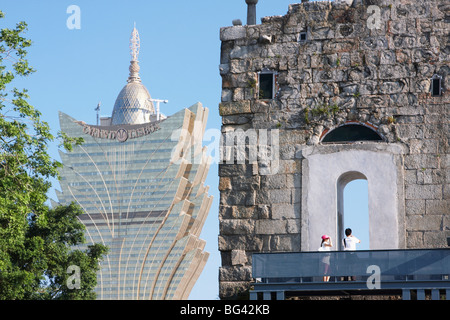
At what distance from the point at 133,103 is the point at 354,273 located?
15849cm

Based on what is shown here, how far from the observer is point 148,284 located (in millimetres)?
143000

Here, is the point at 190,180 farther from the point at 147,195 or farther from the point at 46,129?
the point at 46,129

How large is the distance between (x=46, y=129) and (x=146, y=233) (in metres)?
121

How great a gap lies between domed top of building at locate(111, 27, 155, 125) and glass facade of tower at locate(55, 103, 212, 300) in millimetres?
20797

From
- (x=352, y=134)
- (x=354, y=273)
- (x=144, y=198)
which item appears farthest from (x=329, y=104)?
(x=144, y=198)

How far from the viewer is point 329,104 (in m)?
20.4

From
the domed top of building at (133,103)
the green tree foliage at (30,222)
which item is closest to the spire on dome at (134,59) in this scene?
the domed top of building at (133,103)

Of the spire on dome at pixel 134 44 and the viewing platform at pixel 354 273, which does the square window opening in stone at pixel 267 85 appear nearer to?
the viewing platform at pixel 354 273

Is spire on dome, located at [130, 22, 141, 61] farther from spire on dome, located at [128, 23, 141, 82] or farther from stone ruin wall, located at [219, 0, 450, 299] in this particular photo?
stone ruin wall, located at [219, 0, 450, 299]

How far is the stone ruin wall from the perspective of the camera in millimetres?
19672

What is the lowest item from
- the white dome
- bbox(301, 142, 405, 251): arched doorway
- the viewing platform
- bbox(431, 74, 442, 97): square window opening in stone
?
the viewing platform

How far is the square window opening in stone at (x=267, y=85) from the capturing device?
68.5ft

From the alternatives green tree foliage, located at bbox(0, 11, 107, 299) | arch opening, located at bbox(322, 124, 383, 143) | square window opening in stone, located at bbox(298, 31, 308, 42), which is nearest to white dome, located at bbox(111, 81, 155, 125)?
green tree foliage, located at bbox(0, 11, 107, 299)

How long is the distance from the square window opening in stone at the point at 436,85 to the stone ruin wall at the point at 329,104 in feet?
0.32
